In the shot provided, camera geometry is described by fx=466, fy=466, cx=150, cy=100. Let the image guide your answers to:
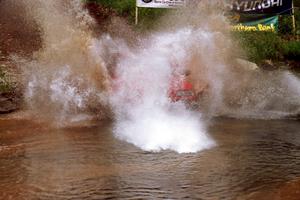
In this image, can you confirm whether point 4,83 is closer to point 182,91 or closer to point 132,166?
point 182,91

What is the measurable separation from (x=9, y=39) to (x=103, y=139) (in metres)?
8.73

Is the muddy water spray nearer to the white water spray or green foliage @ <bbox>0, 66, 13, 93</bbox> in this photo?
the white water spray

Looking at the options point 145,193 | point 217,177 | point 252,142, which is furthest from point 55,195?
point 252,142

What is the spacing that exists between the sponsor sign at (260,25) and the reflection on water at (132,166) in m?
7.37

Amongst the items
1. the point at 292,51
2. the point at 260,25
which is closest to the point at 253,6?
the point at 260,25

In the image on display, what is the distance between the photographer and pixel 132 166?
246 inches

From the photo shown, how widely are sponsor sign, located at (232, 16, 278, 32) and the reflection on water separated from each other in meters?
7.37

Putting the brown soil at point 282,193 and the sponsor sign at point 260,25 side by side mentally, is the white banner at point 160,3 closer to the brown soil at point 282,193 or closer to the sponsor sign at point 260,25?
the sponsor sign at point 260,25

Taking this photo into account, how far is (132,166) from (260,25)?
10.3 meters

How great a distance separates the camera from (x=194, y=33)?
1153 centimetres

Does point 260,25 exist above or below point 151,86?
above

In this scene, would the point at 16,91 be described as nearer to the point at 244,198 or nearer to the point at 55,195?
the point at 55,195

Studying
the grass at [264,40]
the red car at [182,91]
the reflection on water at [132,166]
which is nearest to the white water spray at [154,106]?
the red car at [182,91]

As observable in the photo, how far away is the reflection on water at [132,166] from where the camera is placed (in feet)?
17.6
